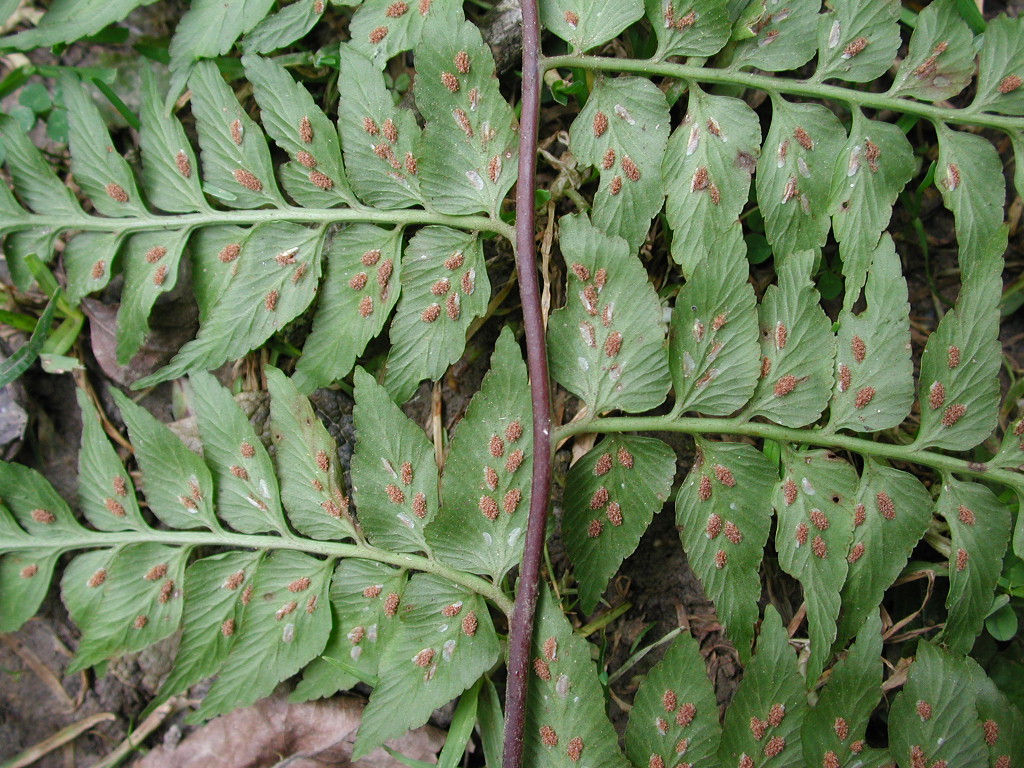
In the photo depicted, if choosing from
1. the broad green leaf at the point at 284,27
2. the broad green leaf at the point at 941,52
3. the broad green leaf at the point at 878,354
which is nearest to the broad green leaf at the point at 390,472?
the broad green leaf at the point at 284,27

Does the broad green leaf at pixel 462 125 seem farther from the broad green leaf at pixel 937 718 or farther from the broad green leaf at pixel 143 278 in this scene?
the broad green leaf at pixel 937 718

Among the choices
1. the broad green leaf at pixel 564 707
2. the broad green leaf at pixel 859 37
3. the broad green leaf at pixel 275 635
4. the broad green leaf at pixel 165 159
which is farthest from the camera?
the broad green leaf at pixel 165 159

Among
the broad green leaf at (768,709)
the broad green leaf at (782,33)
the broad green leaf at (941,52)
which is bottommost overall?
the broad green leaf at (768,709)

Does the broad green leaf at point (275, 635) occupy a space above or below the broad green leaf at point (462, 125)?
below

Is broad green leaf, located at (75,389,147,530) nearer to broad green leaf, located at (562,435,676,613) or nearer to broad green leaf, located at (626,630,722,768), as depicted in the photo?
broad green leaf, located at (562,435,676,613)

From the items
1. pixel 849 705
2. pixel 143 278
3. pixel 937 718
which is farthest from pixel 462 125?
pixel 937 718

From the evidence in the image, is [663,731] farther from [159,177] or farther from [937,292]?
[159,177]

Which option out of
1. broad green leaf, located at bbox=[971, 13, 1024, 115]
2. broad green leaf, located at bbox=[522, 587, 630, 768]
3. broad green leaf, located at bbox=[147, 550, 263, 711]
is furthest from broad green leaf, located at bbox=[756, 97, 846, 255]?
broad green leaf, located at bbox=[147, 550, 263, 711]
